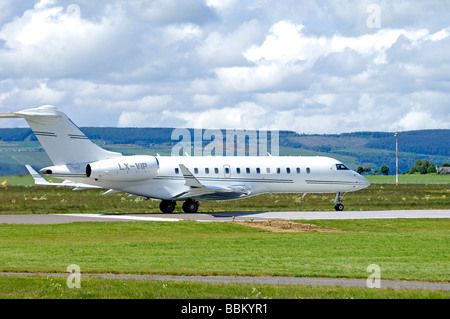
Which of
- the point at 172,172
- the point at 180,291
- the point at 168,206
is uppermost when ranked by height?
the point at 172,172

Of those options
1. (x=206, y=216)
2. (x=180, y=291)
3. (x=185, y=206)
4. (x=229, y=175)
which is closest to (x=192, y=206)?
(x=185, y=206)

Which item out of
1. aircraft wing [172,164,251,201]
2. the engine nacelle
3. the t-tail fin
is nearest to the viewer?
the t-tail fin

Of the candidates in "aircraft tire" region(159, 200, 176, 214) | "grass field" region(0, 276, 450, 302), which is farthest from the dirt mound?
"grass field" region(0, 276, 450, 302)

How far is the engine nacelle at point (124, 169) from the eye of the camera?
44656 millimetres

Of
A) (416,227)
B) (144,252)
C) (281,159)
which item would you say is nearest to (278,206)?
(281,159)

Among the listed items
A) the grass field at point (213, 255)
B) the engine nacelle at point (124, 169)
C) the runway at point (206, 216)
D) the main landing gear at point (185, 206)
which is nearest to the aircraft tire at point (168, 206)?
the main landing gear at point (185, 206)

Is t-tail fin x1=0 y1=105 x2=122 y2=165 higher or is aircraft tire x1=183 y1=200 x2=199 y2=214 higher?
t-tail fin x1=0 y1=105 x2=122 y2=165

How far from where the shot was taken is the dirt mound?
37.3 meters

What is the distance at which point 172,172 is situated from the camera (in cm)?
4800

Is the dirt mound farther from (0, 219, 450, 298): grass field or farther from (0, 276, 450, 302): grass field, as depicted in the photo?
(0, 276, 450, 302): grass field

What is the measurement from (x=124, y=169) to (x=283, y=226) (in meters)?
12.1

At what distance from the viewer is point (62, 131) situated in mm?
43531

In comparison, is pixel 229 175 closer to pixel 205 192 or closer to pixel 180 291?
pixel 205 192
